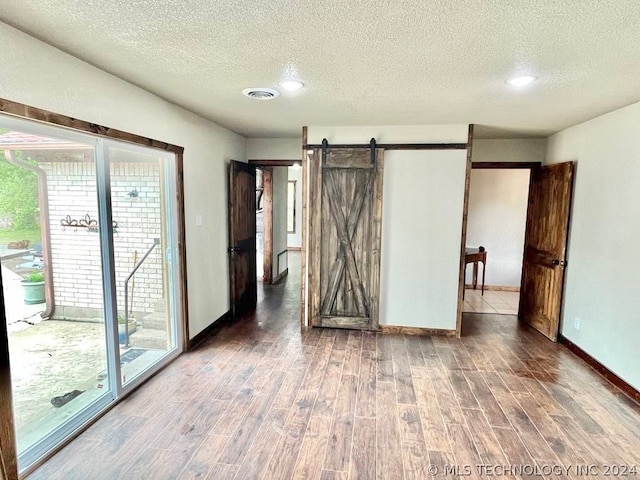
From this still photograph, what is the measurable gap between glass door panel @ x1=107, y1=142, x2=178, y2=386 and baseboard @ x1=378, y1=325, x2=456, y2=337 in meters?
2.29

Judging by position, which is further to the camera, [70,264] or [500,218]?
[500,218]

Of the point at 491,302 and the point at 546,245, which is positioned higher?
the point at 546,245

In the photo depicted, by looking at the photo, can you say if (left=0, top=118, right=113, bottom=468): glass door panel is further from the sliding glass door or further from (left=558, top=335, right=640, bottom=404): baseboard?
(left=558, top=335, right=640, bottom=404): baseboard

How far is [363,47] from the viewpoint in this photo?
1931mm

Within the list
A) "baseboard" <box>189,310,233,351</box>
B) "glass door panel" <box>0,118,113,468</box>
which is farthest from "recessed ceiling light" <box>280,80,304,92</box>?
"baseboard" <box>189,310,233,351</box>

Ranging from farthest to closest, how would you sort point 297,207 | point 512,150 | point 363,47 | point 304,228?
point 297,207 < point 512,150 < point 304,228 < point 363,47

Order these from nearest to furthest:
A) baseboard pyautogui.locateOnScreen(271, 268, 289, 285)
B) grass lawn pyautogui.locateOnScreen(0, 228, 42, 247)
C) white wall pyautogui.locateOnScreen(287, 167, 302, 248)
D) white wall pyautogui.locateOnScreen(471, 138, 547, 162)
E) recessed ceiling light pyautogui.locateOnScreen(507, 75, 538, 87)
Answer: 1. grass lawn pyautogui.locateOnScreen(0, 228, 42, 247)
2. recessed ceiling light pyautogui.locateOnScreen(507, 75, 538, 87)
3. white wall pyautogui.locateOnScreen(471, 138, 547, 162)
4. baseboard pyautogui.locateOnScreen(271, 268, 289, 285)
5. white wall pyautogui.locateOnScreen(287, 167, 302, 248)

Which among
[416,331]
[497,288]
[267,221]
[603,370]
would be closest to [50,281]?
[416,331]

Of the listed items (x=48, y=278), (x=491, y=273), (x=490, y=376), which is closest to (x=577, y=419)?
(x=490, y=376)

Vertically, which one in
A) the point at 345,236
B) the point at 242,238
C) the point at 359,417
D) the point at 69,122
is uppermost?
the point at 69,122

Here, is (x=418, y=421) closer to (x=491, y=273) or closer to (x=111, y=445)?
(x=111, y=445)

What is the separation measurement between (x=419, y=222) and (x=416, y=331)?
1258mm

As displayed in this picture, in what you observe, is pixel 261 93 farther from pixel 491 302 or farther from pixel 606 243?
pixel 491 302

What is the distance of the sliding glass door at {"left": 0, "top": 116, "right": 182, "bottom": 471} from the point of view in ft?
6.75
